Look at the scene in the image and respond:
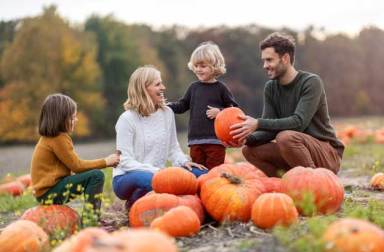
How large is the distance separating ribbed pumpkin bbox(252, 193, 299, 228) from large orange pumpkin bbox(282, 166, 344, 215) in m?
0.30

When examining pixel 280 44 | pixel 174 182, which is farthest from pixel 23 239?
pixel 280 44

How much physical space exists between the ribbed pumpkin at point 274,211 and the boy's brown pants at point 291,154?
113 cm

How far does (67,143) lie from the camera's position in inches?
201

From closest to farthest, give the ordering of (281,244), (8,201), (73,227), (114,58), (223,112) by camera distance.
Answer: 1. (281,244)
2. (73,227)
3. (223,112)
4. (8,201)
5. (114,58)

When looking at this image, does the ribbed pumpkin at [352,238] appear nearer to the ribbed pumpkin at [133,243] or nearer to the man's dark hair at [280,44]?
the ribbed pumpkin at [133,243]

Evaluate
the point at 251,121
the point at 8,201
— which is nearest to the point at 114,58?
the point at 8,201

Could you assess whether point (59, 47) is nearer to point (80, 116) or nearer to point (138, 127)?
point (80, 116)

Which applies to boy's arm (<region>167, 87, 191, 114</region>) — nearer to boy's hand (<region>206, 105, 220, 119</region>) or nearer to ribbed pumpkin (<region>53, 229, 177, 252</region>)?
boy's hand (<region>206, 105, 220, 119</region>)

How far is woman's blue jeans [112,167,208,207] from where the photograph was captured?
5.37 metres

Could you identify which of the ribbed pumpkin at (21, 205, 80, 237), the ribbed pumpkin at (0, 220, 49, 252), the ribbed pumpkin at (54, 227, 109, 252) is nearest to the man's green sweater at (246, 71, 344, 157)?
the ribbed pumpkin at (21, 205, 80, 237)

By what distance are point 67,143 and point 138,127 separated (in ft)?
2.77

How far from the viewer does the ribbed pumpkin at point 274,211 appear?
4090 mm

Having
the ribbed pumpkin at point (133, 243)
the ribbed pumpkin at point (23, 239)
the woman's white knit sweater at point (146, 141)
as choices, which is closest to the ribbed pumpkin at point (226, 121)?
the woman's white knit sweater at point (146, 141)

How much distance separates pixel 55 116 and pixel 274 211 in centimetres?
209
